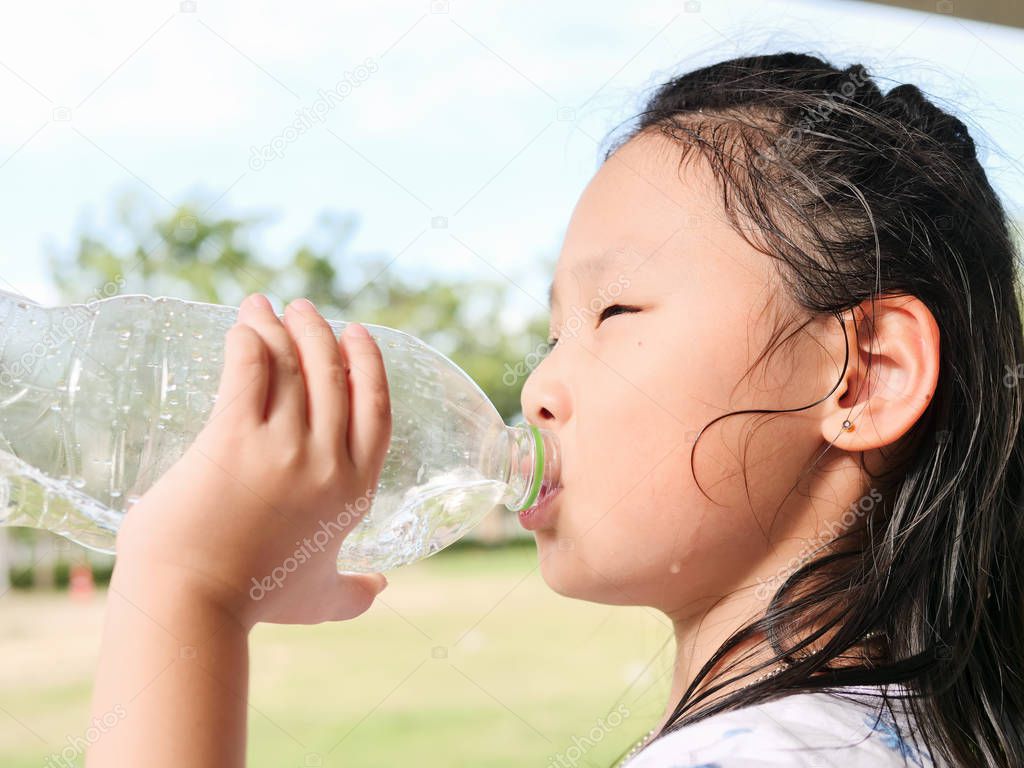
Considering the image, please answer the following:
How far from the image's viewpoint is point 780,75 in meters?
0.83

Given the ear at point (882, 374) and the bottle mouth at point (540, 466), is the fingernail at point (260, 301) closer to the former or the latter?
the bottle mouth at point (540, 466)

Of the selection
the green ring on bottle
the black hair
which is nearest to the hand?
the green ring on bottle

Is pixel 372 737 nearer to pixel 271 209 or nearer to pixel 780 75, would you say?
pixel 271 209

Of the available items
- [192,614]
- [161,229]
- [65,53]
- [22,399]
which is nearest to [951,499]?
[192,614]

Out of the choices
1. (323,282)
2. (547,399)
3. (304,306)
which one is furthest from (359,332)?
(323,282)

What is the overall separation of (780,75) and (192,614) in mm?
614

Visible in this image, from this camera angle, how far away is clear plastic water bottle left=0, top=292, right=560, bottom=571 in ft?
2.65

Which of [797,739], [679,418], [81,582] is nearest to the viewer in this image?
[797,739]

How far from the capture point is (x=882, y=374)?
700mm

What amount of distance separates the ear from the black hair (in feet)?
0.04

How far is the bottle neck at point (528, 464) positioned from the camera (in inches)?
28.8

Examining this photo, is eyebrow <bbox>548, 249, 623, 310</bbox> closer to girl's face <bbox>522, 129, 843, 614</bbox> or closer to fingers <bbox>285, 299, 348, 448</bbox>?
girl's face <bbox>522, 129, 843, 614</bbox>

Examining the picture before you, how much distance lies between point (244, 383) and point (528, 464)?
0.25 m

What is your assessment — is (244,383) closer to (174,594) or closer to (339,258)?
(174,594)
